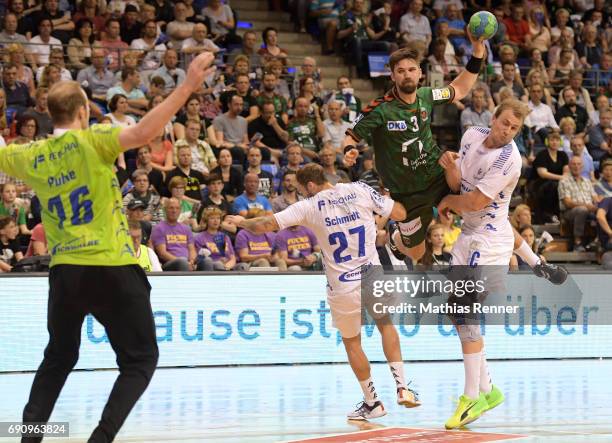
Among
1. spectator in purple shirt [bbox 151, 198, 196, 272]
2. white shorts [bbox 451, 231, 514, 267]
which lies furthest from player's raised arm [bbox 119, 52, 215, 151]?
spectator in purple shirt [bbox 151, 198, 196, 272]

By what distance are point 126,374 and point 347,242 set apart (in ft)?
10.7

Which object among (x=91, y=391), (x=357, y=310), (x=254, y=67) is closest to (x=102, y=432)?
(x=357, y=310)

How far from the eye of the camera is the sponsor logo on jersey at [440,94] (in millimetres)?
9242

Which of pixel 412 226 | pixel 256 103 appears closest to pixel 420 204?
pixel 412 226

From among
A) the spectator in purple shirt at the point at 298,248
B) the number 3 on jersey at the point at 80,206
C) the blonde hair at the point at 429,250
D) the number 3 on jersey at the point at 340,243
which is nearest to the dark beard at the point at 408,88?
the number 3 on jersey at the point at 340,243

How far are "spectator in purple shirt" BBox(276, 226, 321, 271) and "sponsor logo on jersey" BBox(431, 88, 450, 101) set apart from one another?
5.18 meters

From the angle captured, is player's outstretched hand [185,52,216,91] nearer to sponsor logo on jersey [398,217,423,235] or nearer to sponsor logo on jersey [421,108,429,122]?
sponsor logo on jersey [421,108,429,122]

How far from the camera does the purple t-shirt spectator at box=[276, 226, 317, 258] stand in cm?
1430

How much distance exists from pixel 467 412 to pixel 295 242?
620cm

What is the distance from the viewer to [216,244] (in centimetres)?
1402

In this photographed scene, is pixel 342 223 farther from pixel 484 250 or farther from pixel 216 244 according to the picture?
pixel 216 244

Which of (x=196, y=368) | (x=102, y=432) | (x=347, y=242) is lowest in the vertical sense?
(x=196, y=368)

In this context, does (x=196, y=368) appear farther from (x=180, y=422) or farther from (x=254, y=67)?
(x=254, y=67)

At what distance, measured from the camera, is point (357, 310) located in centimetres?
899
